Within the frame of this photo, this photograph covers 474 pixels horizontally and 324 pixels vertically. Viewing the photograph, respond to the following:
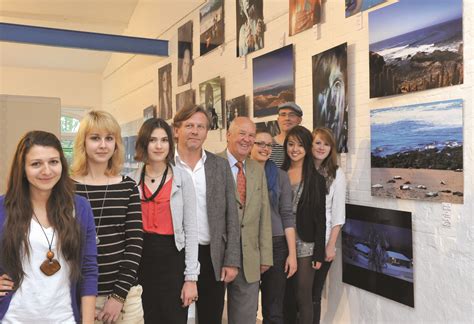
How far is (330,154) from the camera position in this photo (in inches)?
138

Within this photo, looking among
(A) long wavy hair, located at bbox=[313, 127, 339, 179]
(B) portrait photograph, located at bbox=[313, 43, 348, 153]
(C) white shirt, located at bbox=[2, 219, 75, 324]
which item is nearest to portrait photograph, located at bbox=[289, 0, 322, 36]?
(B) portrait photograph, located at bbox=[313, 43, 348, 153]

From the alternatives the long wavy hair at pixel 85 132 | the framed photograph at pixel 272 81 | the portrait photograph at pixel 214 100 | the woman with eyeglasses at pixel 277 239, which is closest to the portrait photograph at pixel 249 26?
the framed photograph at pixel 272 81

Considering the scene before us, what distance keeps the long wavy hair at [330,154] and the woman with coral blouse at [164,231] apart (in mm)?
1404

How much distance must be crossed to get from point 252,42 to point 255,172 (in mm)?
2618

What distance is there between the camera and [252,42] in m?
5.13

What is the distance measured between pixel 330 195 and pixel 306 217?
12.8 inches

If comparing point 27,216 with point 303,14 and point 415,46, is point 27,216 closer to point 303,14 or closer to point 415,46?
point 415,46

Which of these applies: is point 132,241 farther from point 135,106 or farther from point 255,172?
point 135,106

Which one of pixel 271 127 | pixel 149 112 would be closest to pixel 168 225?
pixel 271 127

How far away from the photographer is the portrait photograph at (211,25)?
5930 mm

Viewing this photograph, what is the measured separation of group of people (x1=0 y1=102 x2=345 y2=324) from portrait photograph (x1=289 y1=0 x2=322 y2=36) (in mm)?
1162

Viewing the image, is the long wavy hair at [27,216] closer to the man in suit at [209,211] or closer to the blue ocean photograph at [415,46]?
the man in suit at [209,211]

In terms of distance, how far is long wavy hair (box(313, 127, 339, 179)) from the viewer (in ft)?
11.4

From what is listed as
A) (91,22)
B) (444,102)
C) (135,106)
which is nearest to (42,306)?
(444,102)
